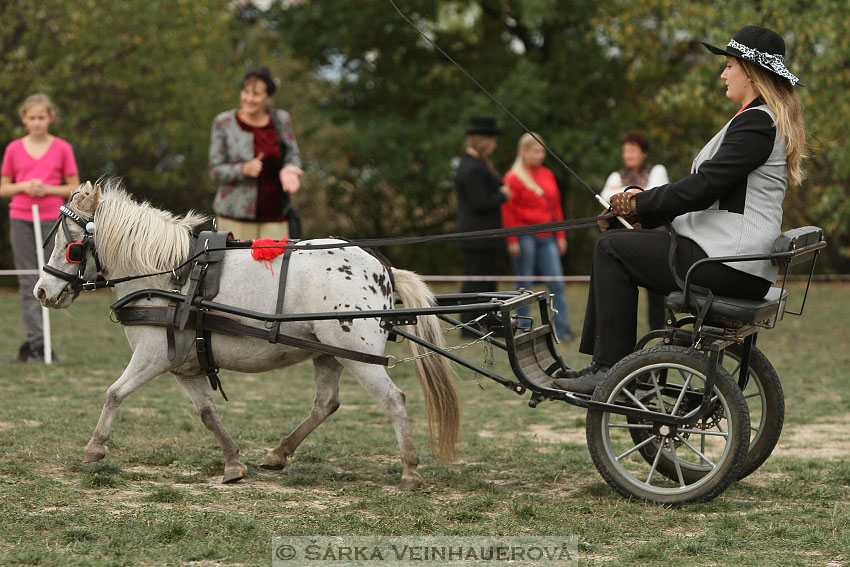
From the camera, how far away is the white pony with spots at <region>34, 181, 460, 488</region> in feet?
17.7

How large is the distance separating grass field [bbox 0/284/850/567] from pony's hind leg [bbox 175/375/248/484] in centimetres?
8

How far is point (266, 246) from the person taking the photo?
17.8ft

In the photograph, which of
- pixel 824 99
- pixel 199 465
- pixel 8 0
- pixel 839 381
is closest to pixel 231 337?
pixel 199 465

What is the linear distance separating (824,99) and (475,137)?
379 centimetres

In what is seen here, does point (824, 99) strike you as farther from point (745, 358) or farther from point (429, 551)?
point (429, 551)

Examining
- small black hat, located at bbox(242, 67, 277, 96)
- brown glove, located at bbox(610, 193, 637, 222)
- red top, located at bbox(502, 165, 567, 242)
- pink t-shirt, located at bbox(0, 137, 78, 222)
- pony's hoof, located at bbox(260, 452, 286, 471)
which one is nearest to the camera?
brown glove, located at bbox(610, 193, 637, 222)


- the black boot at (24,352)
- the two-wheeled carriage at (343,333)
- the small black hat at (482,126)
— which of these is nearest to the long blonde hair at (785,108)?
the two-wheeled carriage at (343,333)

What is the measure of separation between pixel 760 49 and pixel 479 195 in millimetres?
6239

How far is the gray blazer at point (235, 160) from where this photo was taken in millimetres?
8047

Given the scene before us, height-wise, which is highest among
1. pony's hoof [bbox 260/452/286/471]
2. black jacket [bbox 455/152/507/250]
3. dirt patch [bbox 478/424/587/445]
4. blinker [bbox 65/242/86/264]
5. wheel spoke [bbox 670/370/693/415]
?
black jacket [bbox 455/152/507/250]

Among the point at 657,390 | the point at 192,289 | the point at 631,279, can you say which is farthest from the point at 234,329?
the point at 657,390

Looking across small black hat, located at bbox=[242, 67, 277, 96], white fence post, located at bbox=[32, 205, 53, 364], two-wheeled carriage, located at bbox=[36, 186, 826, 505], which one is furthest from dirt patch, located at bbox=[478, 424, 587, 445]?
white fence post, located at bbox=[32, 205, 53, 364]

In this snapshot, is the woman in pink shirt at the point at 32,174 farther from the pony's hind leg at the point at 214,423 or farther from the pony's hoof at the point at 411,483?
the pony's hoof at the point at 411,483

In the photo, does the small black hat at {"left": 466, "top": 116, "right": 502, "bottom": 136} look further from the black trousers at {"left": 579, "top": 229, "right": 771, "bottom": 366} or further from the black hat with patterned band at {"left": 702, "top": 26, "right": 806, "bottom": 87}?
the black hat with patterned band at {"left": 702, "top": 26, "right": 806, "bottom": 87}
